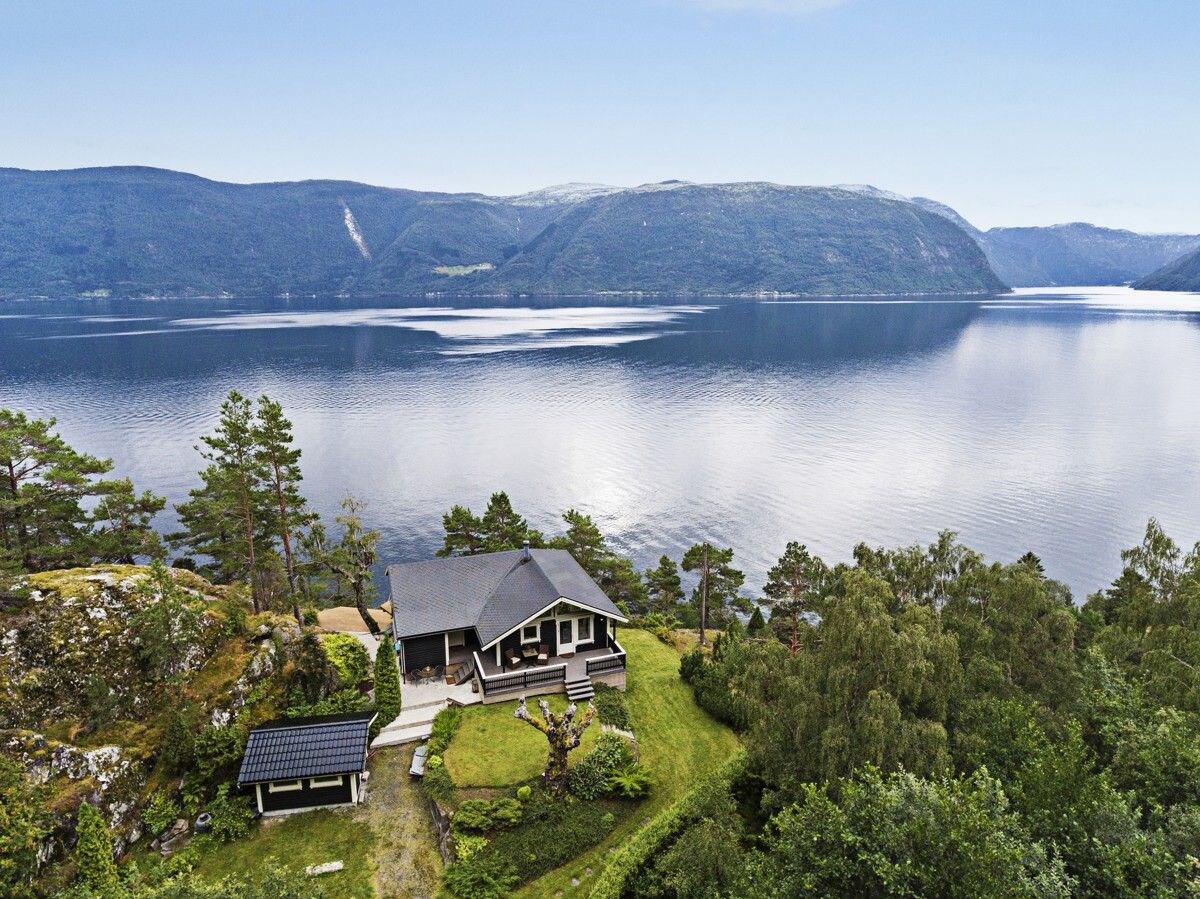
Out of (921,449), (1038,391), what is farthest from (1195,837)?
(1038,391)

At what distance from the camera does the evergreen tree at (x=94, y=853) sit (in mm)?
18562

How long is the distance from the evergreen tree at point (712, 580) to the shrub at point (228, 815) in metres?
27.3

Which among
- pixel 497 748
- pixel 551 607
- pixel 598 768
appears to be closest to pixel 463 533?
pixel 551 607

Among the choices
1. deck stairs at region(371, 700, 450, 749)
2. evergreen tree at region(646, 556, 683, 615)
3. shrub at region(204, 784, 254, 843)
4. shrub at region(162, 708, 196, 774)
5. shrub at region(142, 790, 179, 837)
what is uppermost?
shrub at region(162, 708, 196, 774)

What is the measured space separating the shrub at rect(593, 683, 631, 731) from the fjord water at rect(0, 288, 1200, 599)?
31.8 metres

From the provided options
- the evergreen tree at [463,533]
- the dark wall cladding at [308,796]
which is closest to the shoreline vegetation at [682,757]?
the dark wall cladding at [308,796]

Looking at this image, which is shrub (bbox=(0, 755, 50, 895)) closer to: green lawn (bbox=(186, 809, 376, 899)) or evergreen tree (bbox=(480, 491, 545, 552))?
green lawn (bbox=(186, 809, 376, 899))

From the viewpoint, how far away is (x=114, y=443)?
88812 millimetres

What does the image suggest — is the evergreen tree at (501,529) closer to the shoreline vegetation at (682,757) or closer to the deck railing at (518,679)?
the deck railing at (518,679)

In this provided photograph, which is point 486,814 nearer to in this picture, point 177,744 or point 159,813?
point 159,813

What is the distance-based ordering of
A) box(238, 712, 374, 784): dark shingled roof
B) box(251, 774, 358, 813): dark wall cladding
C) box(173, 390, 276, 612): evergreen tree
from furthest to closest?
box(173, 390, 276, 612): evergreen tree, box(251, 774, 358, 813): dark wall cladding, box(238, 712, 374, 784): dark shingled roof

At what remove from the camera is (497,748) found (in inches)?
1036

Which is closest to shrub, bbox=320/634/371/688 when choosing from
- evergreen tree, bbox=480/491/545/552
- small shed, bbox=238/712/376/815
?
small shed, bbox=238/712/376/815

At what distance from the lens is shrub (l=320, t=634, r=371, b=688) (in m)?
29.0
